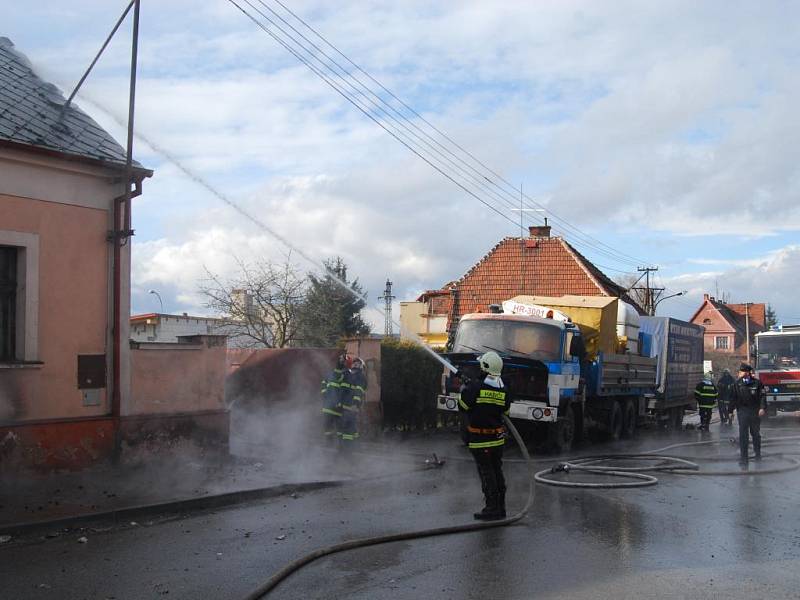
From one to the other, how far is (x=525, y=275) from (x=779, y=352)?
45.9 ft

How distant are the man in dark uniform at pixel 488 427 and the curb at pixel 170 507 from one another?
2.80 metres

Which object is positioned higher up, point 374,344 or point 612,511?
point 374,344

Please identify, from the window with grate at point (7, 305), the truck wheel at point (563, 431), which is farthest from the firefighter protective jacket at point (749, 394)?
the window with grate at point (7, 305)

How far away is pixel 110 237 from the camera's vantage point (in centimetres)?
1109

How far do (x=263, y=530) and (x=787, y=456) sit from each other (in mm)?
10748

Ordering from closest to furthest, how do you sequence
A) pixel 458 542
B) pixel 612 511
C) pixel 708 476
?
1. pixel 458 542
2. pixel 612 511
3. pixel 708 476

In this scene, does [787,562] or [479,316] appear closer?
[787,562]

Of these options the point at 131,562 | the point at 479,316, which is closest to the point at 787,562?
the point at 131,562

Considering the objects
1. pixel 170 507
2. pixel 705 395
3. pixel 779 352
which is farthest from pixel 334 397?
pixel 779 352

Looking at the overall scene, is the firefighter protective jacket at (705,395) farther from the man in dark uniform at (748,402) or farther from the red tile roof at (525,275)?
the red tile roof at (525,275)

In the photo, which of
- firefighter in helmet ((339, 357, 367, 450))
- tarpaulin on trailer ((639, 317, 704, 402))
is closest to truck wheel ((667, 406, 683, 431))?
tarpaulin on trailer ((639, 317, 704, 402))

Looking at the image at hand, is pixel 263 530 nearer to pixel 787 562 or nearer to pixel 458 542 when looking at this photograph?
pixel 458 542

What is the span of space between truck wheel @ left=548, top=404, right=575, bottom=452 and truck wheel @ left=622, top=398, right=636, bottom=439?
339 cm

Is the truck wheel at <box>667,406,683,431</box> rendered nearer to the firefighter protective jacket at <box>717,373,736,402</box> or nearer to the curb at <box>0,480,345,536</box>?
the firefighter protective jacket at <box>717,373,736,402</box>
